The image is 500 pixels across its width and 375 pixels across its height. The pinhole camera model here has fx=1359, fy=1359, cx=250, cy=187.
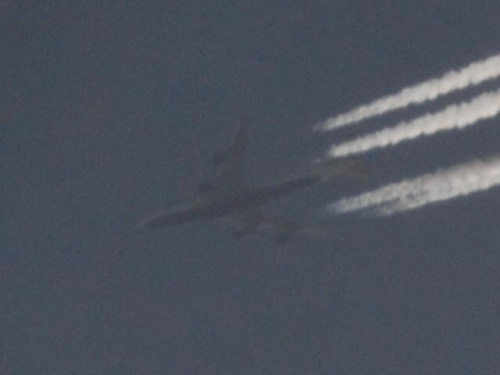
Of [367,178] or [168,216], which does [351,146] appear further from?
[168,216]

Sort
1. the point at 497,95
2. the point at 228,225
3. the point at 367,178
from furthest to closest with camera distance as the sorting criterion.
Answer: the point at 228,225 → the point at 367,178 → the point at 497,95

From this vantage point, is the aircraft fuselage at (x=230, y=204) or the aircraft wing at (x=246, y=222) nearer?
the aircraft fuselage at (x=230, y=204)

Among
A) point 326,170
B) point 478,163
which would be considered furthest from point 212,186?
point 478,163

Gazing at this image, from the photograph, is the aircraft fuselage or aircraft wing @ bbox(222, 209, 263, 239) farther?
aircraft wing @ bbox(222, 209, 263, 239)

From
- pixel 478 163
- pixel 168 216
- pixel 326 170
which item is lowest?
pixel 478 163
